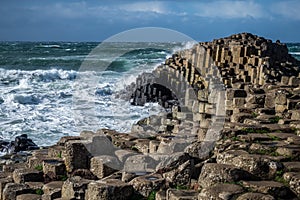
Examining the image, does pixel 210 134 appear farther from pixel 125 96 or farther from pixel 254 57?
pixel 125 96

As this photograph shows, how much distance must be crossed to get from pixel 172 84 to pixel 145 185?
65.5 ft

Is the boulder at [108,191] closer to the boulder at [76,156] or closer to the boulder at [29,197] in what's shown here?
the boulder at [29,197]

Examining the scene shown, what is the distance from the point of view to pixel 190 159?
24.0 feet

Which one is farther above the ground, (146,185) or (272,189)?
(272,189)

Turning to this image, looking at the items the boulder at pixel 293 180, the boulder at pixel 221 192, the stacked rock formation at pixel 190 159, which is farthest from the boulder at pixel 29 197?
the boulder at pixel 293 180

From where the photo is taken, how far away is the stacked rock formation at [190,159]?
5.80 m

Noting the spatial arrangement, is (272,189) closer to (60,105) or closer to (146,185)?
(146,185)

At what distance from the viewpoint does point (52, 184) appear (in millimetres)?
7809

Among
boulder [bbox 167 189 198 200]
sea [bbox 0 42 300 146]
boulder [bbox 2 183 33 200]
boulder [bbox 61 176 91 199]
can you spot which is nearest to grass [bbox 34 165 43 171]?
boulder [bbox 2 183 33 200]

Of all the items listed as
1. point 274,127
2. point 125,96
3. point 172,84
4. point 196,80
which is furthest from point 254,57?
point 274,127

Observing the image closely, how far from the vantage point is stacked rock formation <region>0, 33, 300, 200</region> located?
19.0ft

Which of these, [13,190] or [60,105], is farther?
[60,105]

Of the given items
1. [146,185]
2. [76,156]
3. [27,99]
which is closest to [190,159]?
[146,185]

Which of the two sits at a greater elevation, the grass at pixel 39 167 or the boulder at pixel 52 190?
the boulder at pixel 52 190
